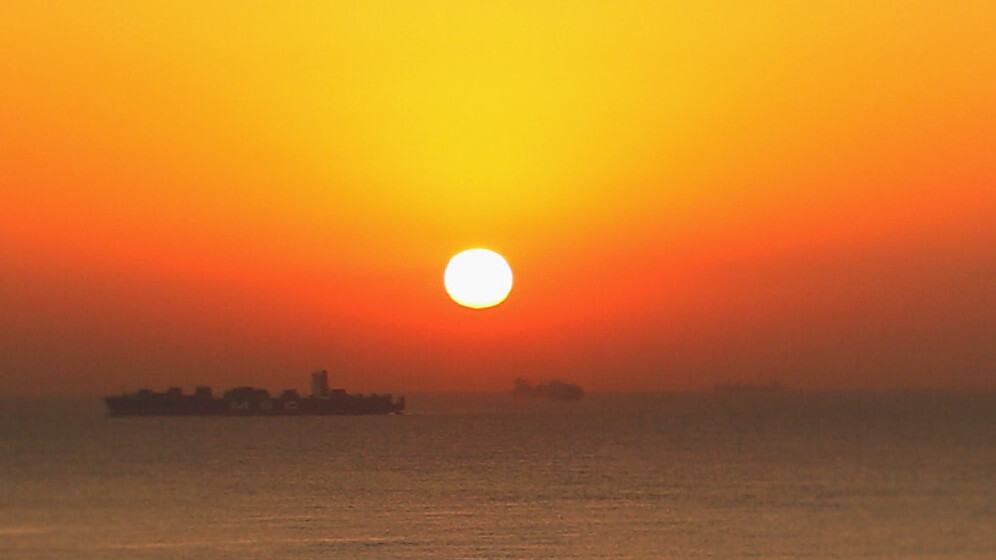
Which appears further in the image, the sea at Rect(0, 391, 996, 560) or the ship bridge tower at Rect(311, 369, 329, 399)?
the ship bridge tower at Rect(311, 369, 329, 399)

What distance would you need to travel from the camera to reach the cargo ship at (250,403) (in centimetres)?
18375

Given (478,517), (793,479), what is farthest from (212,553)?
(793,479)

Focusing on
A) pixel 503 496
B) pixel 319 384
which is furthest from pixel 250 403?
pixel 503 496

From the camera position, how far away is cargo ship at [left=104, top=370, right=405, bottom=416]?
184 m

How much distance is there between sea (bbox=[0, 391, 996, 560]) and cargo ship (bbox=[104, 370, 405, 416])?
153 feet

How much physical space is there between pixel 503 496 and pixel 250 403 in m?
124

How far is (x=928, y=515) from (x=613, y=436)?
239 ft

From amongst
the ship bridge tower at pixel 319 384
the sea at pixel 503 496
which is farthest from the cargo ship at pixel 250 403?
the sea at pixel 503 496

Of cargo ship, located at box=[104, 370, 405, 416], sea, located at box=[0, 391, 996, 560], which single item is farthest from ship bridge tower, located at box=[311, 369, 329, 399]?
sea, located at box=[0, 391, 996, 560]

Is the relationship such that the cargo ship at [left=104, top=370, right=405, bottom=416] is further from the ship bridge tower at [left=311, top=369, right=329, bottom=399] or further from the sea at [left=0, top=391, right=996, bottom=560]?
the sea at [left=0, top=391, right=996, bottom=560]

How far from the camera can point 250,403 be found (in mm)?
188125

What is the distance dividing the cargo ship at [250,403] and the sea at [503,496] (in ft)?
153

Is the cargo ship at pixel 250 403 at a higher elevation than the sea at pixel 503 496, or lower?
higher

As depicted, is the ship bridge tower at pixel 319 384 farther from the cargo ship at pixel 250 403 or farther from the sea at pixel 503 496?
the sea at pixel 503 496
